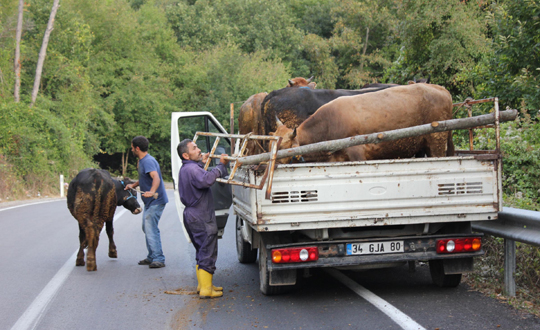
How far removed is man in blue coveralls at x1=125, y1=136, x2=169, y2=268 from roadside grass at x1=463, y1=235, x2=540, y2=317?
174 inches

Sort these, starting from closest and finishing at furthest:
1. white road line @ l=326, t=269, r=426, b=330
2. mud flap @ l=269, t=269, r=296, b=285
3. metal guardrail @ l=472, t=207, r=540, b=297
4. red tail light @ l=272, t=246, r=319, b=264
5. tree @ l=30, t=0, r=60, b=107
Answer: white road line @ l=326, t=269, r=426, b=330 < metal guardrail @ l=472, t=207, r=540, b=297 < red tail light @ l=272, t=246, r=319, b=264 < mud flap @ l=269, t=269, r=296, b=285 < tree @ l=30, t=0, r=60, b=107

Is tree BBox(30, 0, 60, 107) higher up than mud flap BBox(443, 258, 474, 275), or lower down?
higher up

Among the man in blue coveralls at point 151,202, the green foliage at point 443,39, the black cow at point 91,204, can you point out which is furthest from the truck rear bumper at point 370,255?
the green foliage at point 443,39

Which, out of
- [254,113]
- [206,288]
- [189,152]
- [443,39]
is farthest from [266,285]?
[443,39]

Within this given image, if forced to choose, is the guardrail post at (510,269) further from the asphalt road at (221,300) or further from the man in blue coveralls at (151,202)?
the man in blue coveralls at (151,202)

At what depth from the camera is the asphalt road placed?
5.53 metres

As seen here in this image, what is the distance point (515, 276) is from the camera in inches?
239

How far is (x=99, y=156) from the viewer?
41.7 m

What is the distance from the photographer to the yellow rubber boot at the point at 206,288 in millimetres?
6691

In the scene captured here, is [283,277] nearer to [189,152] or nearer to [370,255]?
[370,255]

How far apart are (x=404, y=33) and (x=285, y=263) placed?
12.9m

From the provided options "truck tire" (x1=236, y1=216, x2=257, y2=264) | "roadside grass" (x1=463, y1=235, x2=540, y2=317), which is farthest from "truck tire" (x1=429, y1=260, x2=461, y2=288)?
"truck tire" (x1=236, y1=216, x2=257, y2=264)

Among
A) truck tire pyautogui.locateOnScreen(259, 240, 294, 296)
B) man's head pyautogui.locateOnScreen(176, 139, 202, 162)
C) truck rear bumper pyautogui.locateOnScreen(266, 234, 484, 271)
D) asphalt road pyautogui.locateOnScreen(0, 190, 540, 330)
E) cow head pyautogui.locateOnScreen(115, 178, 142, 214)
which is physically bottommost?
asphalt road pyautogui.locateOnScreen(0, 190, 540, 330)

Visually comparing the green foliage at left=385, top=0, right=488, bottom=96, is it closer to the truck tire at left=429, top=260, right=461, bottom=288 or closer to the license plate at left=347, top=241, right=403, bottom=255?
the truck tire at left=429, top=260, right=461, bottom=288
